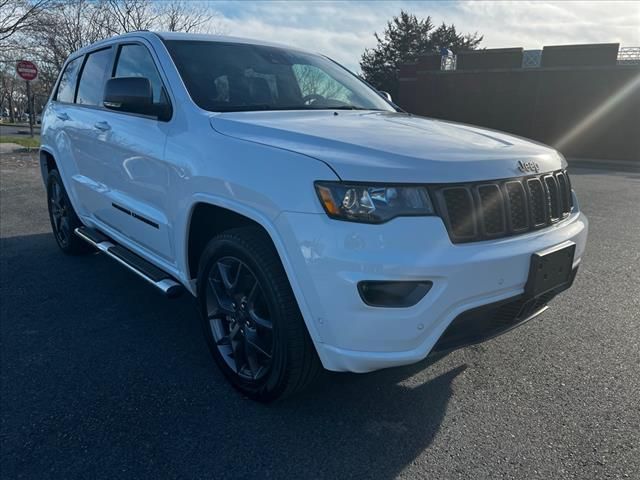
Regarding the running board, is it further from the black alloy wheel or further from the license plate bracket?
the license plate bracket

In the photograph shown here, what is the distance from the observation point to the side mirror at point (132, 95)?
111 inches

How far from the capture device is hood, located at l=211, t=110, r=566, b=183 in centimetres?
203

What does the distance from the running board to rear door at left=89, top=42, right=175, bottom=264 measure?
100mm

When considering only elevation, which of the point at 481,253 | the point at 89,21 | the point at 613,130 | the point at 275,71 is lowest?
the point at 613,130

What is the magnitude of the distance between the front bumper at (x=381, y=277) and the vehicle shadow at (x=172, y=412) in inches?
19.1

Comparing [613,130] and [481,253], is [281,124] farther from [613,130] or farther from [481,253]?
[613,130]

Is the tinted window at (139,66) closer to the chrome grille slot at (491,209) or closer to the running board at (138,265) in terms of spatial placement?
the running board at (138,265)

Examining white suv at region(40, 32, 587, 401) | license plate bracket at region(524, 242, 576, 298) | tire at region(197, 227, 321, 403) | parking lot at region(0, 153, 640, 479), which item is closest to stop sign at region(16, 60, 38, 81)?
parking lot at region(0, 153, 640, 479)

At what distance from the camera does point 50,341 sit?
10.7 ft

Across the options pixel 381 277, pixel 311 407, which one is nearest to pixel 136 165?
pixel 311 407

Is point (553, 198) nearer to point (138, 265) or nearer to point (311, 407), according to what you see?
point (311, 407)

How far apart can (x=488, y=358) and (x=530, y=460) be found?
0.90 m

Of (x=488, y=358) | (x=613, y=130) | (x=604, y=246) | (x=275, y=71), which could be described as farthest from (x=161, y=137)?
(x=613, y=130)

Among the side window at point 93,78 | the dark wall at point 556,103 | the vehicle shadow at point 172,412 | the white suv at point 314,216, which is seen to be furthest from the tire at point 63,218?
the dark wall at point 556,103
